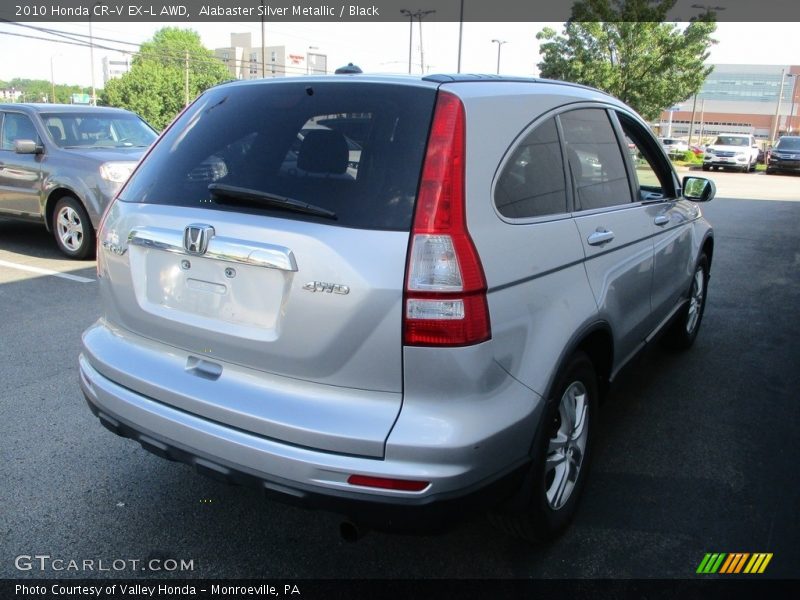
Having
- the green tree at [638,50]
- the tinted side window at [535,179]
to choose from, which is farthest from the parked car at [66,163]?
the green tree at [638,50]

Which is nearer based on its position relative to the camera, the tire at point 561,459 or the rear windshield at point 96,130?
the tire at point 561,459

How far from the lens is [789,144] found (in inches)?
1211

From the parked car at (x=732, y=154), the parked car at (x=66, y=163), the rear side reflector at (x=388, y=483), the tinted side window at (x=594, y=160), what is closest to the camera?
the rear side reflector at (x=388, y=483)

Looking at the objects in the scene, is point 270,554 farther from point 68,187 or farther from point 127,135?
point 127,135

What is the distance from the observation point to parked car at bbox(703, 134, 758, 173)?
31078 millimetres

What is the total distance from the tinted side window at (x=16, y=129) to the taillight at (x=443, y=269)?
316 inches

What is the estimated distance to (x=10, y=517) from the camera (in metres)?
2.86

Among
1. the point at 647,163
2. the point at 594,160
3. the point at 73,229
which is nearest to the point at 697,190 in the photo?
the point at 647,163

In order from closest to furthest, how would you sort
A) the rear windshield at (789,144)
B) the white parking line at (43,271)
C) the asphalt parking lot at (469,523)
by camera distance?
the asphalt parking lot at (469,523)
the white parking line at (43,271)
the rear windshield at (789,144)

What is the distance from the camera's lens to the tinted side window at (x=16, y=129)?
855cm

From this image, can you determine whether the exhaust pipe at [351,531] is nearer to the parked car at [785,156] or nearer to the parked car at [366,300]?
the parked car at [366,300]

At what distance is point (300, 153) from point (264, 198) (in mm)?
250

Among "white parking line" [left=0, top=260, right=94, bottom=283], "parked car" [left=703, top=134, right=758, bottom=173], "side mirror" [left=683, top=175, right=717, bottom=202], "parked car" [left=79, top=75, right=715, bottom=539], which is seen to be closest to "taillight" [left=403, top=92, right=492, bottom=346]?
"parked car" [left=79, top=75, right=715, bottom=539]

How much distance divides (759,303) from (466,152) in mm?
5704
